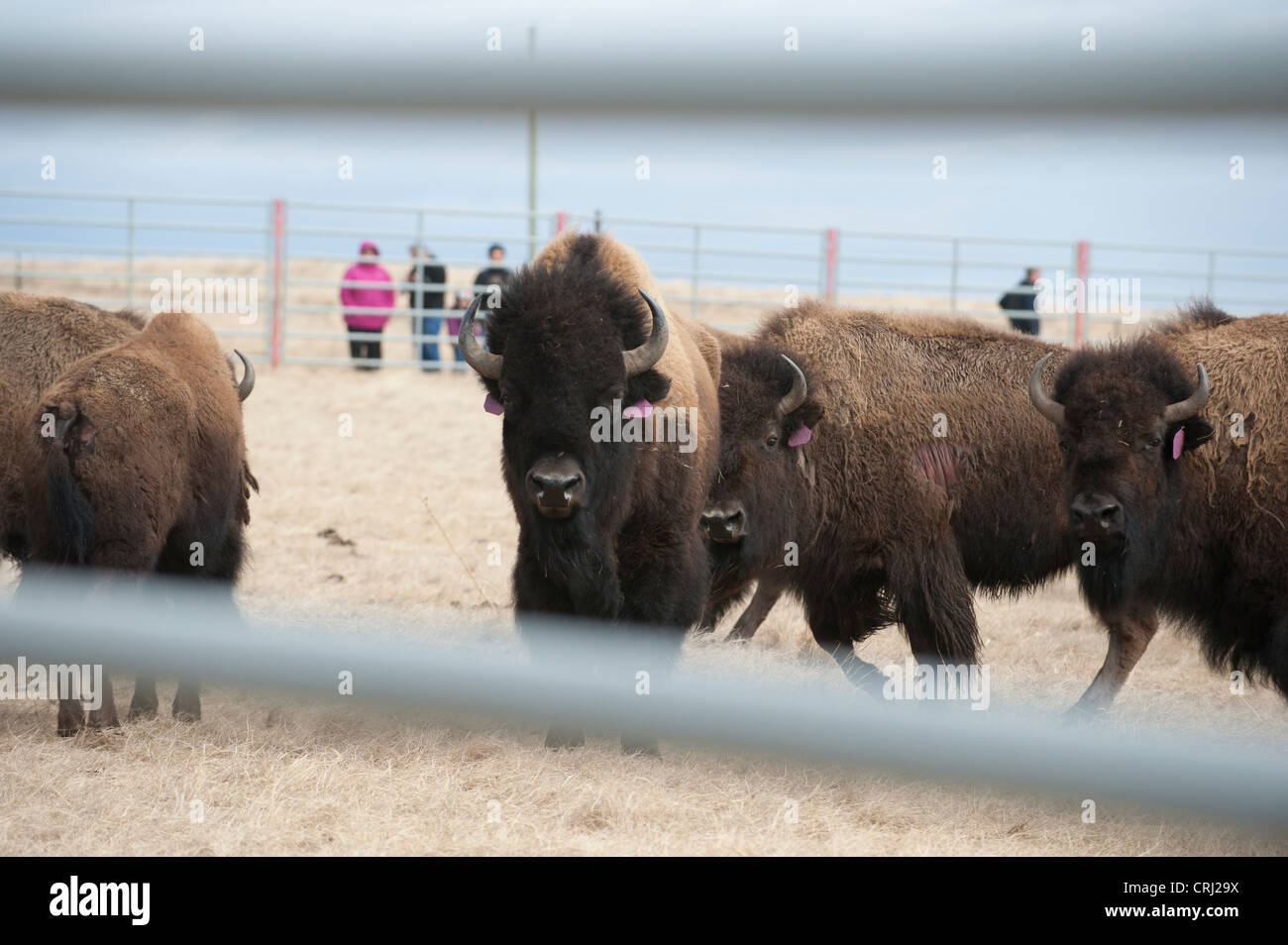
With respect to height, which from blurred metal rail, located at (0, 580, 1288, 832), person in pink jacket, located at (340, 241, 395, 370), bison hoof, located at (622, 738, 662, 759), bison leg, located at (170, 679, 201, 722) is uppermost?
person in pink jacket, located at (340, 241, 395, 370)

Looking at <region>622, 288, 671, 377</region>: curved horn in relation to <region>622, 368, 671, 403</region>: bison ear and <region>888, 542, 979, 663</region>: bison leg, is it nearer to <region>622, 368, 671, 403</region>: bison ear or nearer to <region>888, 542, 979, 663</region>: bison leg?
<region>622, 368, 671, 403</region>: bison ear

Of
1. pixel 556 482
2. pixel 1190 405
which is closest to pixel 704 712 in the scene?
pixel 556 482

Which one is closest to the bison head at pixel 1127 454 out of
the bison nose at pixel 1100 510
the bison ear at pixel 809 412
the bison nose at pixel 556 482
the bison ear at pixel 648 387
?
the bison nose at pixel 1100 510

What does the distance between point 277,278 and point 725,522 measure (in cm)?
1316

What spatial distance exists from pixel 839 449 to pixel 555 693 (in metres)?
5.56

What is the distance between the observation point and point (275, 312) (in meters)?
16.8

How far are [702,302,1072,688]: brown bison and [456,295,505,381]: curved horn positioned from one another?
1.60 meters

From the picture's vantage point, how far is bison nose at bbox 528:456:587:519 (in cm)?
432

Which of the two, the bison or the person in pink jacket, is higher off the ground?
the person in pink jacket

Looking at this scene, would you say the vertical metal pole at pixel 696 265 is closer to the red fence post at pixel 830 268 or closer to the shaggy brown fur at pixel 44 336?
the red fence post at pixel 830 268

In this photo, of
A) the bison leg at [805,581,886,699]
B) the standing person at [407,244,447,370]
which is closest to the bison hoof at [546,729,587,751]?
the bison leg at [805,581,886,699]

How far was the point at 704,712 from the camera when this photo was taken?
94cm

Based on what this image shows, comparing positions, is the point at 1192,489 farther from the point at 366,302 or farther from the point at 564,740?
the point at 366,302
